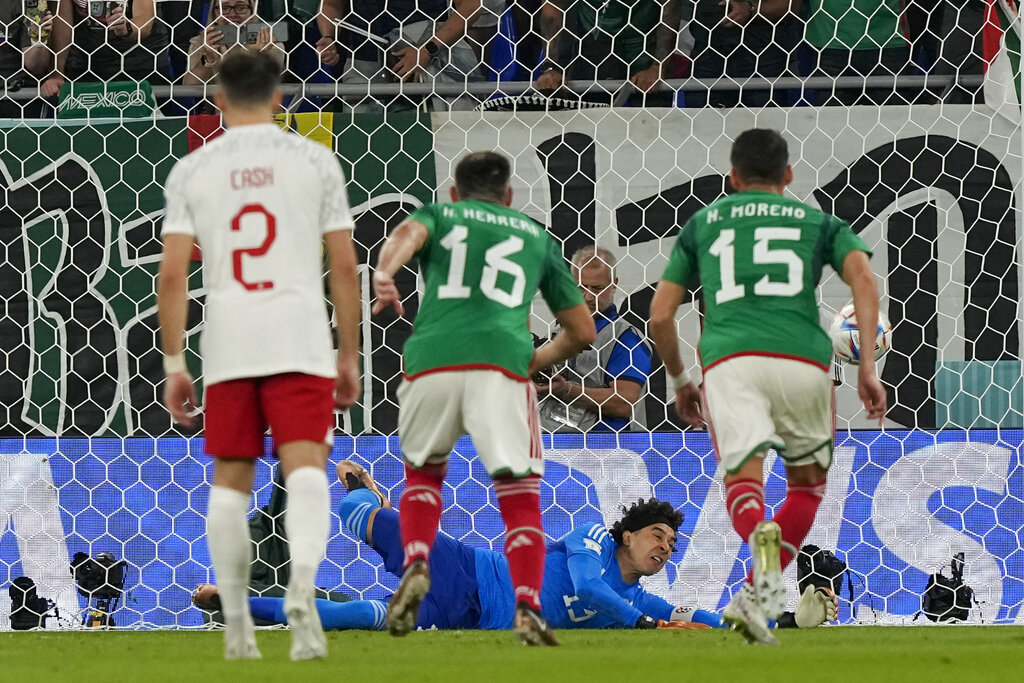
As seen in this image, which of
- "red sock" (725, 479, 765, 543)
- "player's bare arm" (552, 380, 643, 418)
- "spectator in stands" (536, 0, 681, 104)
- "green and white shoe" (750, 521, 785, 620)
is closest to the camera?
"green and white shoe" (750, 521, 785, 620)

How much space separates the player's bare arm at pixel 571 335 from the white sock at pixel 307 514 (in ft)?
3.80

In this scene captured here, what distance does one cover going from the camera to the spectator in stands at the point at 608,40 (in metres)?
6.40

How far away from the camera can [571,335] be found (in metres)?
4.29

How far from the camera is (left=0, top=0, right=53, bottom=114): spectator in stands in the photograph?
21.6 ft

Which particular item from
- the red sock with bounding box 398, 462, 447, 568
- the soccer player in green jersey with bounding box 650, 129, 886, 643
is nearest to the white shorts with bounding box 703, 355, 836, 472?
the soccer player in green jersey with bounding box 650, 129, 886, 643

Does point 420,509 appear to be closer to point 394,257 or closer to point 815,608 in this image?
point 394,257

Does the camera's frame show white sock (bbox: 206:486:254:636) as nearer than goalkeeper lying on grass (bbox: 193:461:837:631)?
Yes

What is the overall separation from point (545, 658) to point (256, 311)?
97 centimetres

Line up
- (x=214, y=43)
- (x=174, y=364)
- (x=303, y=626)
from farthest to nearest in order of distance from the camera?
(x=214, y=43)
(x=174, y=364)
(x=303, y=626)

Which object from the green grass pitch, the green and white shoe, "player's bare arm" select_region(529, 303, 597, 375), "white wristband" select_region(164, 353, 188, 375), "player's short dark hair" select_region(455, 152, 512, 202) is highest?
"player's short dark hair" select_region(455, 152, 512, 202)

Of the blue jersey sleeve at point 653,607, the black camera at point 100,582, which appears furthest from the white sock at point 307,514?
the black camera at point 100,582

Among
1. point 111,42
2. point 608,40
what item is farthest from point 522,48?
point 111,42

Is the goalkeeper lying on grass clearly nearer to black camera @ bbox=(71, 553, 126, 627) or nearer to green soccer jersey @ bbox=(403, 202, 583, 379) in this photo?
black camera @ bbox=(71, 553, 126, 627)

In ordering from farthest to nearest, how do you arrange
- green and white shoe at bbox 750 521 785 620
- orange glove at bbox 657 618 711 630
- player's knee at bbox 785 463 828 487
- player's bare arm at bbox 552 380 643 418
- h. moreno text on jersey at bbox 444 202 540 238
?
player's bare arm at bbox 552 380 643 418
orange glove at bbox 657 618 711 630
player's knee at bbox 785 463 828 487
h. moreno text on jersey at bbox 444 202 540 238
green and white shoe at bbox 750 521 785 620
